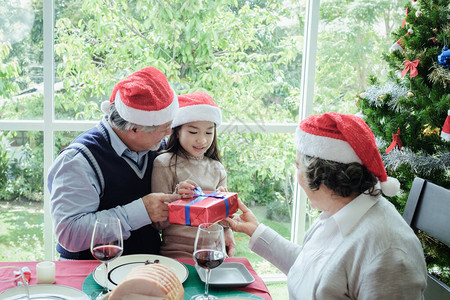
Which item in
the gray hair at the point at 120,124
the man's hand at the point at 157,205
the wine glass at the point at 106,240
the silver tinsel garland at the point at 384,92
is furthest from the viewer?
the silver tinsel garland at the point at 384,92

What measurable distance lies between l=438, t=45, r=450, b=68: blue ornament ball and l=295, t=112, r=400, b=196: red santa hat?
1180mm

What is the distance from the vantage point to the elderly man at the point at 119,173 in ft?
6.03

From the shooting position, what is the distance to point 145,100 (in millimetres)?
1974

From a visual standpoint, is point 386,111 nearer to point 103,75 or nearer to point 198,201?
point 198,201

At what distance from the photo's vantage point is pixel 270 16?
3.35 m

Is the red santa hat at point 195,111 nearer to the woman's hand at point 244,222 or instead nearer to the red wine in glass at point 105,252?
the woman's hand at point 244,222

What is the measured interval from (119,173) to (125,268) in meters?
0.51

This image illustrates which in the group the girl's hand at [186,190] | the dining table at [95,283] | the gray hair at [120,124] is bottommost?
the dining table at [95,283]

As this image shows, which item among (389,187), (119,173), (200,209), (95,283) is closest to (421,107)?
(389,187)

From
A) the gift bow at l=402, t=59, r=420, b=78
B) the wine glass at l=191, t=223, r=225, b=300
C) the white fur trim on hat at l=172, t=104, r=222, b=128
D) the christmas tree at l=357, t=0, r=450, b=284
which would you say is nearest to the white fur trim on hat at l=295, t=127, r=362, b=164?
the wine glass at l=191, t=223, r=225, b=300

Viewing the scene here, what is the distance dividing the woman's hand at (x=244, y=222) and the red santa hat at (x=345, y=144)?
0.57 meters

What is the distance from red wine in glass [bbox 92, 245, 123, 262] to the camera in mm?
1377

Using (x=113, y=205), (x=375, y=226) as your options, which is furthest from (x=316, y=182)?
(x=113, y=205)

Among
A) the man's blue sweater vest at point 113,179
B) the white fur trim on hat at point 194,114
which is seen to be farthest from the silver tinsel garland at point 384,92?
the man's blue sweater vest at point 113,179
